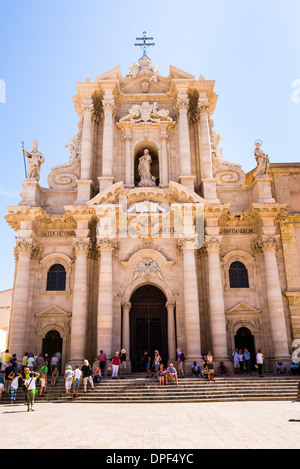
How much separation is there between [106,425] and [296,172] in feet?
73.3

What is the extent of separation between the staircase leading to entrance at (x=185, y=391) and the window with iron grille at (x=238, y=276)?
6904mm

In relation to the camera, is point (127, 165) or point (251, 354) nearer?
point (251, 354)

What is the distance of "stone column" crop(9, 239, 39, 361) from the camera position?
21469mm

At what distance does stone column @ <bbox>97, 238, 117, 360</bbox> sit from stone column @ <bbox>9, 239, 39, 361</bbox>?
4287 millimetres

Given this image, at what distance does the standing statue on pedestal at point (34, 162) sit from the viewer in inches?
987

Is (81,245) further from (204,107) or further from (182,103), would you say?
(204,107)

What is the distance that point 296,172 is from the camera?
27.1m

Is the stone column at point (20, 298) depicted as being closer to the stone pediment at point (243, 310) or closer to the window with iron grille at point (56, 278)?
the window with iron grille at point (56, 278)

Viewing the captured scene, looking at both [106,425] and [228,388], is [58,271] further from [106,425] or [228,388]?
[106,425]

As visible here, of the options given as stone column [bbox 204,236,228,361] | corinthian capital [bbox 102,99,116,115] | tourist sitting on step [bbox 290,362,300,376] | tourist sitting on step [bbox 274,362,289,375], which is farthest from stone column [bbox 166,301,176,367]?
corinthian capital [bbox 102,99,116,115]

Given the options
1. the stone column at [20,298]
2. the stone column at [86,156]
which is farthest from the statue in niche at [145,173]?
the stone column at [20,298]

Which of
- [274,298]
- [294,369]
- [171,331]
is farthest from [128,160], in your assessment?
[294,369]
